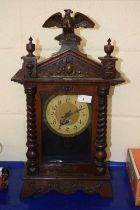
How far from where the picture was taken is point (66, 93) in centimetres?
95

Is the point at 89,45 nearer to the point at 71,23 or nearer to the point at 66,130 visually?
the point at 71,23

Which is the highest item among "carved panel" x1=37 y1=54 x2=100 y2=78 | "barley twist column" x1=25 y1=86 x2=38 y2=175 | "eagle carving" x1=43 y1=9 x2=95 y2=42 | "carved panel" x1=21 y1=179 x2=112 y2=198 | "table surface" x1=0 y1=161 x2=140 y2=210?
"eagle carving" x1=43 y1=9 x2=95 y2=42

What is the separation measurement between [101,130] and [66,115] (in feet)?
0.44

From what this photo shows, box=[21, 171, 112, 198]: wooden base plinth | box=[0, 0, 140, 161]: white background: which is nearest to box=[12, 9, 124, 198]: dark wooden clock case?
box=[21, 171, 112, 198]: wooden base plinth

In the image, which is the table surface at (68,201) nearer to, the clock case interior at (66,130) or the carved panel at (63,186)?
the carved panel at (63,186)

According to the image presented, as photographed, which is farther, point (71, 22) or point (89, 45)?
point (89, 45)

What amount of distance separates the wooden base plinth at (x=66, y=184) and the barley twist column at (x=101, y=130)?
0.04m

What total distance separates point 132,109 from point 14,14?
614 mm

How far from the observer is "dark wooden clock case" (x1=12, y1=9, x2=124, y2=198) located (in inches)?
35.3

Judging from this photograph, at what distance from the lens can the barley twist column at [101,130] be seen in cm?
93

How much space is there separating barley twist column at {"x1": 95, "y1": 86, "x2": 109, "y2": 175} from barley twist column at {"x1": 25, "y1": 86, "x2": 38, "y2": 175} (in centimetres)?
22

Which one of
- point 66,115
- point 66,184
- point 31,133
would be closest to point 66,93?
point 66,115

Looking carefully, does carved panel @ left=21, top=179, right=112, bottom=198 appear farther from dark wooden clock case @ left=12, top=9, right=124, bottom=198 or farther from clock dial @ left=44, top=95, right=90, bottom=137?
clock dial @ left=44, top=95, right=90, bottom=137

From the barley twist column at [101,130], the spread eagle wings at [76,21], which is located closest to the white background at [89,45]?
the spread eagle wings at [76,21]
